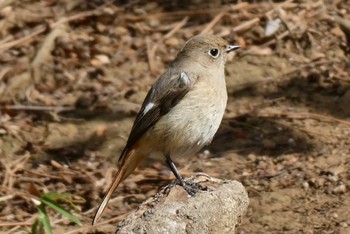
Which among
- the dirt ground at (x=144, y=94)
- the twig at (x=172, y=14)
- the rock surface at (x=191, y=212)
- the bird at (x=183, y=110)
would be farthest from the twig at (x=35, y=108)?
the rock surface at (x=191, y=212)

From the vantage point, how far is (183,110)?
20.6 feet

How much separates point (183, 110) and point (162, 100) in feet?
0.76

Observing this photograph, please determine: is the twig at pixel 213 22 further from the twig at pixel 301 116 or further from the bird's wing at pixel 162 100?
the bird's wing at pixel 162 100

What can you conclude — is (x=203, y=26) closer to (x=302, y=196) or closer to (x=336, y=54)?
(x=336, y=54)

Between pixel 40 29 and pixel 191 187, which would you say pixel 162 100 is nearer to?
pixel 191 187

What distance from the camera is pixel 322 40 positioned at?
9055 millimetres

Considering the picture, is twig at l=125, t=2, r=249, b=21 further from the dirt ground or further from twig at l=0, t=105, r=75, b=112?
twig at l=0, t=105, r=75, b=112

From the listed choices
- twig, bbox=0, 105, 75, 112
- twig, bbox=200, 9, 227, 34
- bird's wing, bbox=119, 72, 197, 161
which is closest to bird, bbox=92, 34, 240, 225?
bird's wing, bbox=119, 72, 197, 161

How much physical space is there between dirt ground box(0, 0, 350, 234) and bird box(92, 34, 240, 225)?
0.90 meters

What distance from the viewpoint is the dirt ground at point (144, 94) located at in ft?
23.7

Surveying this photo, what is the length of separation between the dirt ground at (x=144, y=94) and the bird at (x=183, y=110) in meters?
0.90

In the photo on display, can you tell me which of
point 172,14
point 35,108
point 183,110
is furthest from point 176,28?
point 183,110

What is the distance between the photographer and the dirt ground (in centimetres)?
721

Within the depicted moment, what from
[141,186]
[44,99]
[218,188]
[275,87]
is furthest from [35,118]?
[218,188]
